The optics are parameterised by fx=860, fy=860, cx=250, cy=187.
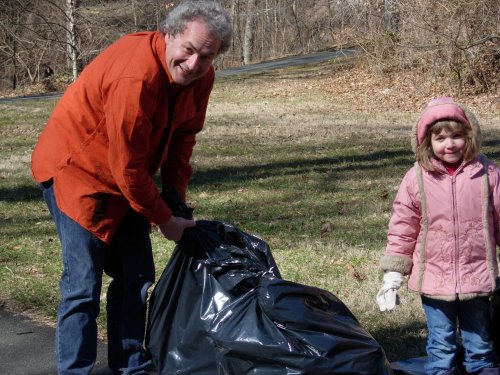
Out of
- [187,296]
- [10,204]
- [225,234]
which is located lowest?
[10,204]

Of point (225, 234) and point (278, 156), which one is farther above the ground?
point (225, 234)

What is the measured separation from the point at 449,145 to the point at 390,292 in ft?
2.22

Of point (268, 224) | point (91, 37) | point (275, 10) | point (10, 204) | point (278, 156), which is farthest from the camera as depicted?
point (275, 10)

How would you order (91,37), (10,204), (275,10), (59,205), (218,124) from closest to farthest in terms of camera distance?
(59,205) → (10,204) → (218,124) → (91,37) → (275,10)

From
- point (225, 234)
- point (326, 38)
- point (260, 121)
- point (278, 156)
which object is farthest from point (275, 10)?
point (225, 234)

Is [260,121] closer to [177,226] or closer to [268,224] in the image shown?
[268,224]

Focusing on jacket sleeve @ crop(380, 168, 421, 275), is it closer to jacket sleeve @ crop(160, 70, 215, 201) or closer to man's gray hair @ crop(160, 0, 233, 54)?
jacket sleeve @ crop(160, 70, 215, 201)

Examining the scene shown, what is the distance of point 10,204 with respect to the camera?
857 centimetres

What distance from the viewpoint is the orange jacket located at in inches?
124

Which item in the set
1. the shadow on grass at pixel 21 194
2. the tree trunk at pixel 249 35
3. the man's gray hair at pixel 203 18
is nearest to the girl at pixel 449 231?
the man's gray hair at pixel 203 18

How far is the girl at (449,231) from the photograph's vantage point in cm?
362

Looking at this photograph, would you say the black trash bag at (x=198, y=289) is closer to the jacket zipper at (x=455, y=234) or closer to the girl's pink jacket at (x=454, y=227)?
the girl's pink jacket at (x=454, y=227)

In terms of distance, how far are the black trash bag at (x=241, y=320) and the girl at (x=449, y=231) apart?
0.52m

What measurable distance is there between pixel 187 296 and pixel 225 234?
0.31 metres
